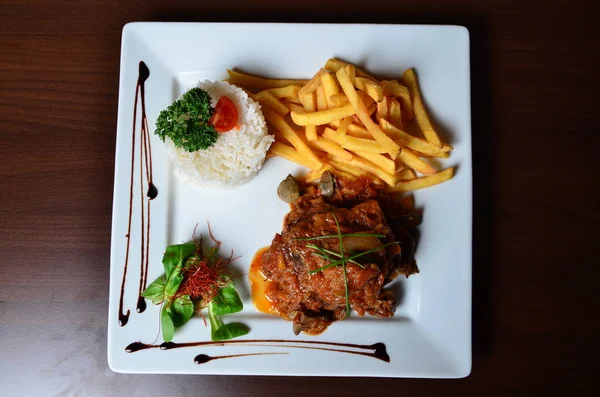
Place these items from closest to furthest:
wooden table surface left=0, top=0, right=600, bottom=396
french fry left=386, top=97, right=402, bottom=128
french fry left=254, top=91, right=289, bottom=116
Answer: french fry left=386, top=97, right=402, bottom=128, french fry left=254, top=91, right=289, bottom=116, wooden table surface left=0, top=0, right=600, bottom=396

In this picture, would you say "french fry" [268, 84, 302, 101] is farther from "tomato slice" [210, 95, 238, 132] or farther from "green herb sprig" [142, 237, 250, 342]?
"green herb sprig" [142, 237, 250, 342]

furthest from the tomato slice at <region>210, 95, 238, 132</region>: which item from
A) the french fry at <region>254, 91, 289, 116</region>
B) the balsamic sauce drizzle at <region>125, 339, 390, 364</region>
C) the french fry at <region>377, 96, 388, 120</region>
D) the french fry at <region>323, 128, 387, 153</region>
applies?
the balsamic sauce drizzle at <region>125, 339, 390, 364</region>

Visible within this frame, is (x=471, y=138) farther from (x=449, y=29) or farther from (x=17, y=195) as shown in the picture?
(x=17, y=195)

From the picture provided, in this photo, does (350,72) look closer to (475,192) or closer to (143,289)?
(475,192)

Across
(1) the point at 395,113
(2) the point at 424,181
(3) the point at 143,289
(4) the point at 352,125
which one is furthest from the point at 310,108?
(3) the point at 143,289

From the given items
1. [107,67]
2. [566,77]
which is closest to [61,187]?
[107,67]
